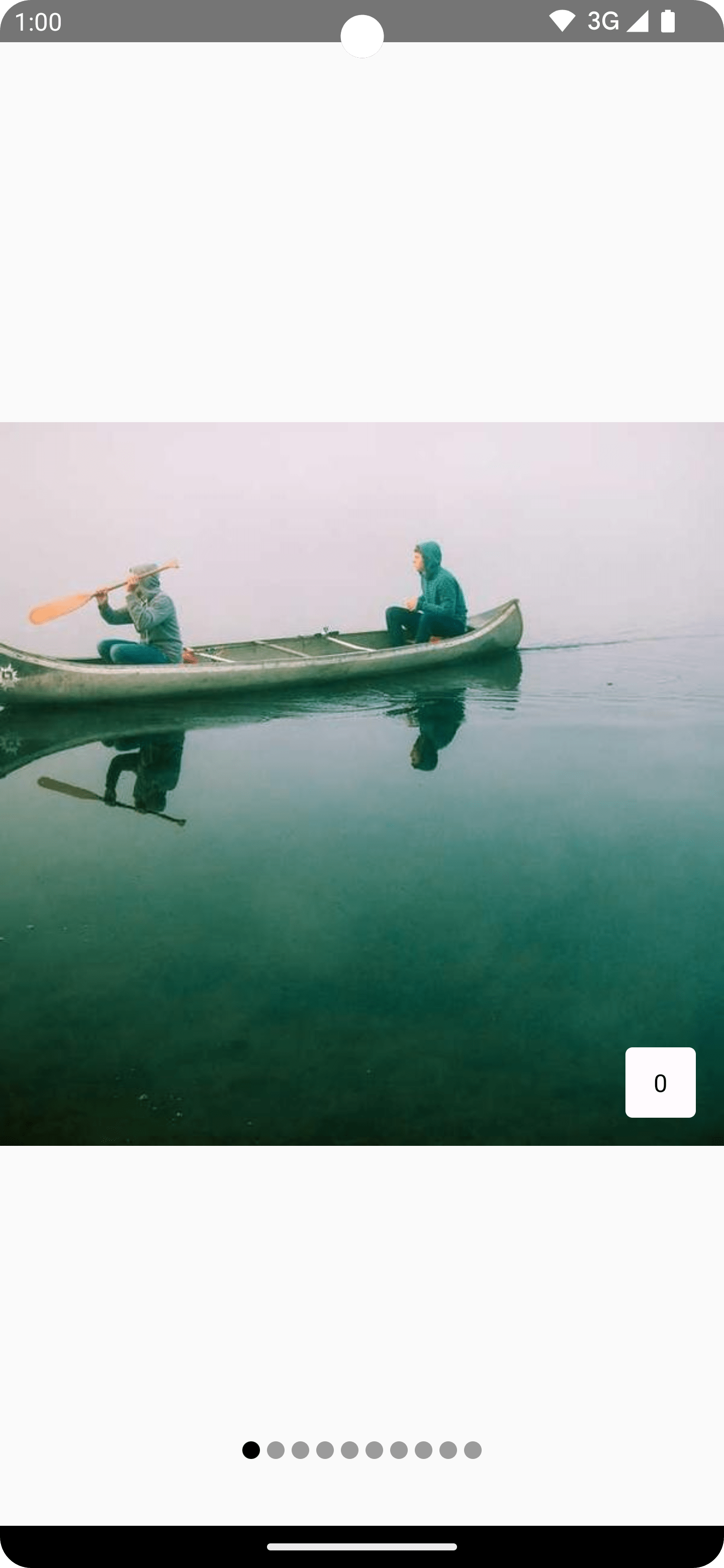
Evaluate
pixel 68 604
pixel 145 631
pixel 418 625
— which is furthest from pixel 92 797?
pixel 418 625

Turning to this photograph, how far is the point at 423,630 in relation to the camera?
6723 mm

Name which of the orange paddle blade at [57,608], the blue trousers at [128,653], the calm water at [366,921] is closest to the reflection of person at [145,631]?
the blue trousers at [128,653]

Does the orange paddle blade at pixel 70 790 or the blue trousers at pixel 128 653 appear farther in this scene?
the blue trousers at pixel 128 653

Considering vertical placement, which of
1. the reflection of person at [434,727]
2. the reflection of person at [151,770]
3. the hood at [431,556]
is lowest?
the reflection of person at [151,770]

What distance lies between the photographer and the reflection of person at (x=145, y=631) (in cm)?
452

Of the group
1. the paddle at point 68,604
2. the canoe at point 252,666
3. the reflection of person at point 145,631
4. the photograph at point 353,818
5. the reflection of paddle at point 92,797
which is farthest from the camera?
the canoe at point 252,666

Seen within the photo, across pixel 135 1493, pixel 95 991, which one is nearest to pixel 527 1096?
pixel 135 1493

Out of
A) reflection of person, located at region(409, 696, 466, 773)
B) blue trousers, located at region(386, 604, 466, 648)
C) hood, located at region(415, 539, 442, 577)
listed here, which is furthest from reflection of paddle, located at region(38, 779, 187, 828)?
blue trousers, located at region(386, 604, 466, 648)

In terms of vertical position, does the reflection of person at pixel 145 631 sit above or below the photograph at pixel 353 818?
above

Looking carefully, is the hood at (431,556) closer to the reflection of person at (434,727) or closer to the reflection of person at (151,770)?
the reflection of person at (434,727)

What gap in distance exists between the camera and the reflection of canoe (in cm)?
602

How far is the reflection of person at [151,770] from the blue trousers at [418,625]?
6.09 feet

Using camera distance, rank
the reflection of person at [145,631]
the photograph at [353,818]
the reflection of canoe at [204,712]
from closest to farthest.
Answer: the photograph at [353,818] → the reflection of person at [145,631] → the reflection of canoe at [204,712]

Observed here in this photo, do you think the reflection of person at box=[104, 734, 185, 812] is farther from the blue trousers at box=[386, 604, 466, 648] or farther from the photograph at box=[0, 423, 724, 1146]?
the blue trousers at box=[386, 604, 466, 648]
